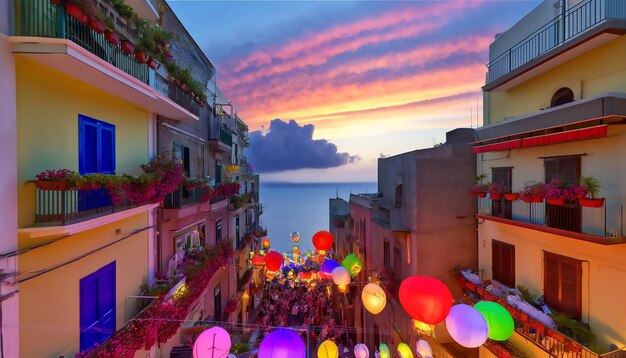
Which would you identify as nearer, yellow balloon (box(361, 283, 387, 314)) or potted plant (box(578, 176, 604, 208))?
potted plant (box(578, 176, 604, 208))

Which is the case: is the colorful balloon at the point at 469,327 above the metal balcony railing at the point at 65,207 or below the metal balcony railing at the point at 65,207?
below

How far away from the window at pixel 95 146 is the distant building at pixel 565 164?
1133 centimetres

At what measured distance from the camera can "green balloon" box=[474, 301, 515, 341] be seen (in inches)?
274

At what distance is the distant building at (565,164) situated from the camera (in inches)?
289

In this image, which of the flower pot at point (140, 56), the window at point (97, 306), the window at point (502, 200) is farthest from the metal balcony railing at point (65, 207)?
the window at point (502, 200)

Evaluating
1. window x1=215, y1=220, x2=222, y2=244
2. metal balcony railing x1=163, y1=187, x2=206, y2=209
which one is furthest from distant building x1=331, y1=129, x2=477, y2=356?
window x1=215, y1=220, x2=222, y2=244

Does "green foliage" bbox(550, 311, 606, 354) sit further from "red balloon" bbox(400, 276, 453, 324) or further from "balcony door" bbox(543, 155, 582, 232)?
"red balloon" bbox(400, 276, 453, 324)

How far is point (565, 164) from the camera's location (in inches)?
348

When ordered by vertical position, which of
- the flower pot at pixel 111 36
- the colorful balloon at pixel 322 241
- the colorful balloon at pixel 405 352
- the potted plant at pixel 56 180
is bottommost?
the colorful balloon at pixel 405 352

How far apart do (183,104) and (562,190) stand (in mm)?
11965

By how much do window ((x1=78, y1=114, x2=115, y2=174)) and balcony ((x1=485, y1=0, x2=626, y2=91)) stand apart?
40.2 ft

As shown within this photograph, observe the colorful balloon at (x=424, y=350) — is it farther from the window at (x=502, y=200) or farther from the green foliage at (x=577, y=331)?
the window at (x=502, y=200)

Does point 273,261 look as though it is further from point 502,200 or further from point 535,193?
point 535,193

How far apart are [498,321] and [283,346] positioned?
4.98m
